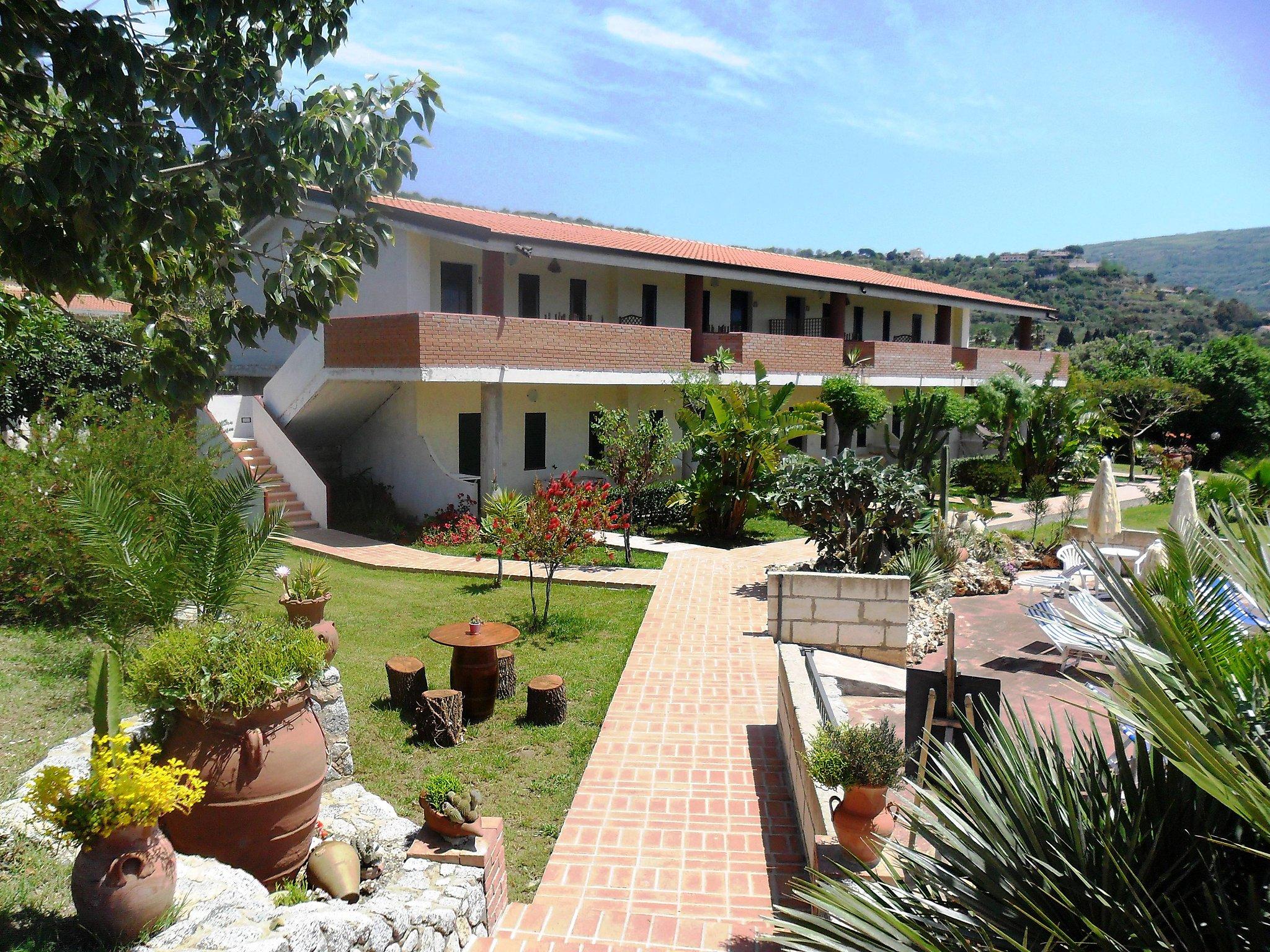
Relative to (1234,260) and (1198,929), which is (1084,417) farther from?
(1234,260)

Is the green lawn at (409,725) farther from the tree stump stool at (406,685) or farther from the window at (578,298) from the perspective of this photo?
the window at (578,298)

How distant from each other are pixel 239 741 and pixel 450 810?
132cm

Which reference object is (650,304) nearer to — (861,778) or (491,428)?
(491,428)

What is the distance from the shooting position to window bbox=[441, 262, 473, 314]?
20062mm

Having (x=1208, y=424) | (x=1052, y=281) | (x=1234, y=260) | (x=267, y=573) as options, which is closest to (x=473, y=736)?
(x=267, y=573)

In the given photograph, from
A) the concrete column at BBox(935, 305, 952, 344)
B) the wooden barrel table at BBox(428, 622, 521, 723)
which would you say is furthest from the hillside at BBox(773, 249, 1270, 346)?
the wooden barrel table at BBox(428, 622, 521, 723)

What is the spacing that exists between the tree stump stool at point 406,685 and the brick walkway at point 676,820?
1.88 m

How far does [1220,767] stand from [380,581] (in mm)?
12883

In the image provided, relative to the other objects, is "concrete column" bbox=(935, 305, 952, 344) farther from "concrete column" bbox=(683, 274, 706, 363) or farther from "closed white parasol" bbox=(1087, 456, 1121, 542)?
"closed white parasol" bbox=(1087, 456, 1121, 542)

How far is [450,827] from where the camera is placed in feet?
17.4

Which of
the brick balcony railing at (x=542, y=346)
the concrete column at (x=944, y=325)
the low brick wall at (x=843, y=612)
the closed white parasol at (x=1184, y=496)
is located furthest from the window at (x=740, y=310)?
the low brick wall at (x=843, y=612)

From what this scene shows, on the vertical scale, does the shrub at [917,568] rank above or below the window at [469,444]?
below

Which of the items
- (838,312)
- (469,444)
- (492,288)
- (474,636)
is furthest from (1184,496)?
(838,312)

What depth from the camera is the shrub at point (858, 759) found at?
5336mm
